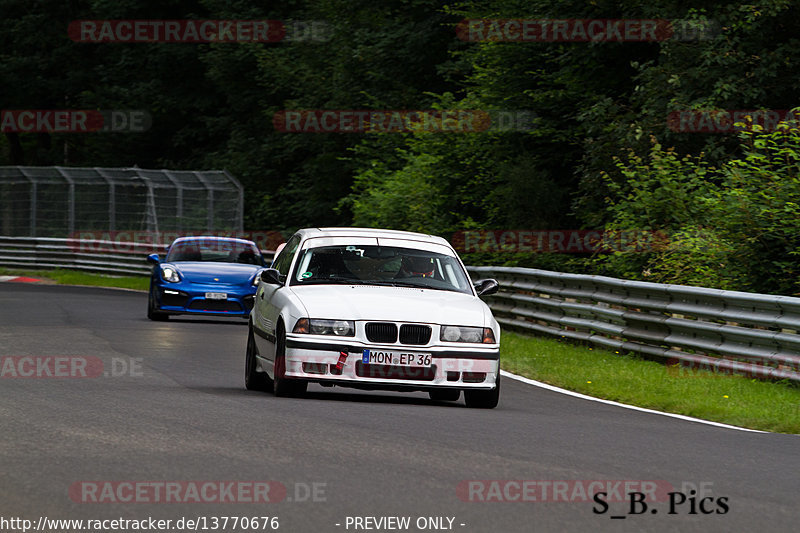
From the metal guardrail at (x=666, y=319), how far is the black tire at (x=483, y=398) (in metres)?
3.48

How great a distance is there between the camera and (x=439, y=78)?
45.1m

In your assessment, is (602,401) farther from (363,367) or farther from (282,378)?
(282,378)

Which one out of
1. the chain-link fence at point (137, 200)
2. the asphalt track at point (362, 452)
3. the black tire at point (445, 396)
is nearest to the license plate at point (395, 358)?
the asphalt track at point (362, 452)

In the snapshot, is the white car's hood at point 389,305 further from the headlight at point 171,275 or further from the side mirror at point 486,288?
the headlight at point 171,275

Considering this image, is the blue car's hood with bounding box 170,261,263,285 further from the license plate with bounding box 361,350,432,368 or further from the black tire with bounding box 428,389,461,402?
the license plate with bounding box 361,350,432,368

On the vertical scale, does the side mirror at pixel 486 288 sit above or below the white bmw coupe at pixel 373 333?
above

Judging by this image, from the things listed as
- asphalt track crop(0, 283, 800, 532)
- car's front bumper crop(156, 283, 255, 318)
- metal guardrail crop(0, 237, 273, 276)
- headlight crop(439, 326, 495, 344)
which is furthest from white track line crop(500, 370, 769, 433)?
metal guardrail crop(0, 237, 273, 276)

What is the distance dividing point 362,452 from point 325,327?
3.09m

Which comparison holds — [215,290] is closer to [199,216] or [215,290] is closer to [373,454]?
[373,454]

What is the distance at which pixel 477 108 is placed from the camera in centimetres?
3347

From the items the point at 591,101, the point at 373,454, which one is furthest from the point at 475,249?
the point at 373,454

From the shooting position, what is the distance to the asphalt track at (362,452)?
22.7 ft

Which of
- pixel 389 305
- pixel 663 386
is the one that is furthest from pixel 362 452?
pixel 663 386

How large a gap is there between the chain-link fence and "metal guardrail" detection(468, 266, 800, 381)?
2140 cm
